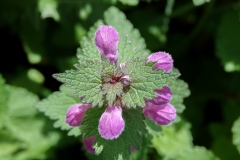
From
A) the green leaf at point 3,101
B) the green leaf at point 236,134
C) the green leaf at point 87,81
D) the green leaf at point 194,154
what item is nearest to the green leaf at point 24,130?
the green leaf at point 3,101

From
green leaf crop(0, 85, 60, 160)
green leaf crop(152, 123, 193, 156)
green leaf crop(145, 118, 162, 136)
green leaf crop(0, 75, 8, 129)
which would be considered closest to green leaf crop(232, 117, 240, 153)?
green leaf crop(152, 123, 193, 156)

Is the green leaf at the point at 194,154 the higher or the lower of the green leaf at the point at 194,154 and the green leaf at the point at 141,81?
the lower

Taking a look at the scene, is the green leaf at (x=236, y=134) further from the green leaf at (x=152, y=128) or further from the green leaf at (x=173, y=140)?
the green leaf at (x=152, y=128)

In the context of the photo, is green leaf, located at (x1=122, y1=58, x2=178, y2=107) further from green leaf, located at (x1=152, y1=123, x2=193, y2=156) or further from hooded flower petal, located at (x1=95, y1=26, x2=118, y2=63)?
green leaf, located at (x1=152, y1=123, x2=193, y2=156)

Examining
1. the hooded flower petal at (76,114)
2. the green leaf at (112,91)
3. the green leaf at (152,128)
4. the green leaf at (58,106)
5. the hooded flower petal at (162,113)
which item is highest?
the green leaf at (58,106)

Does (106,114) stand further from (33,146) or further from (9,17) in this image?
(9,17)

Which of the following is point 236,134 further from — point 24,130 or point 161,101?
point 24,130

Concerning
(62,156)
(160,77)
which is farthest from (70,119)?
(62,156)
